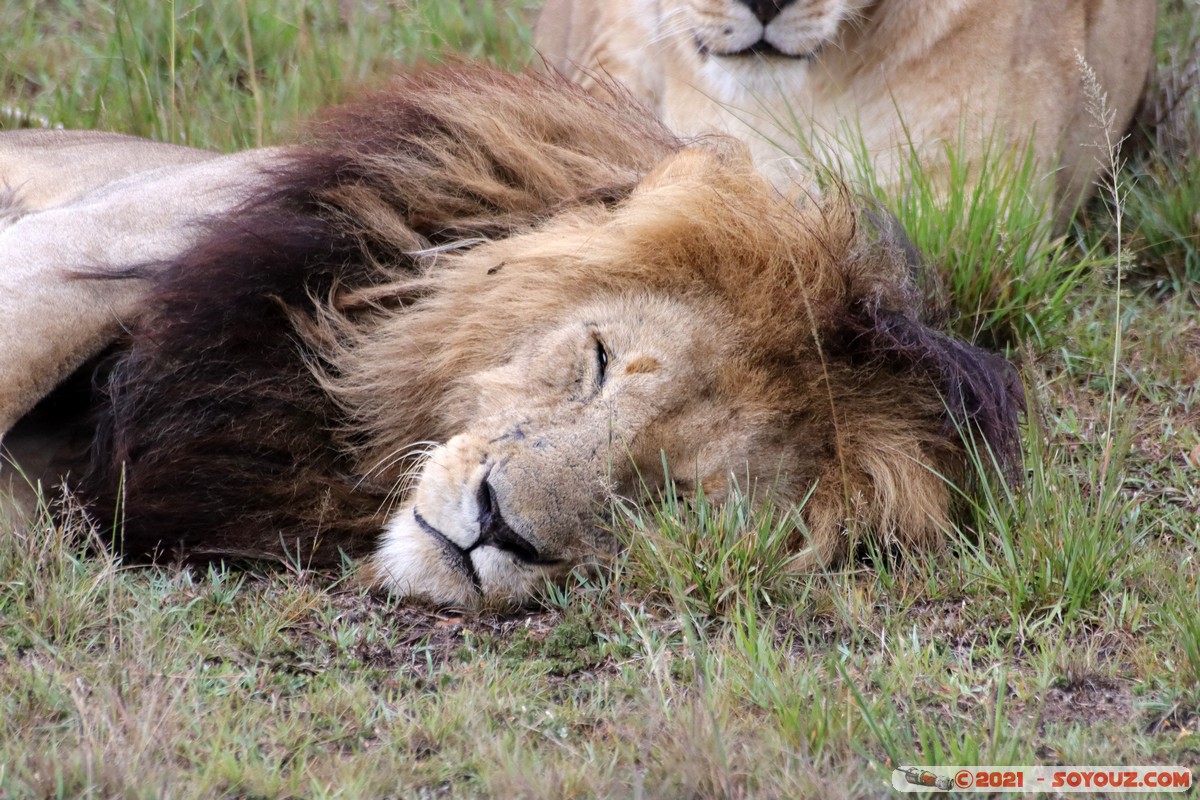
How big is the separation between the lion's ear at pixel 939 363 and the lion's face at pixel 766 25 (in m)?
1.04

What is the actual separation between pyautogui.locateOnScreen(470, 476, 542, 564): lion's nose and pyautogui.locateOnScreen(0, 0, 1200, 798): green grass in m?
0.16

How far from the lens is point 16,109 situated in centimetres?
480

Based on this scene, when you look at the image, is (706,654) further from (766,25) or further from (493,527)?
(766,25)

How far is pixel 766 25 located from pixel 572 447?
4.72 feet

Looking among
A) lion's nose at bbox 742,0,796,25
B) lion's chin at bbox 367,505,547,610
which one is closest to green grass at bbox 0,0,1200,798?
lion's chin at bbox 367,505,547,610

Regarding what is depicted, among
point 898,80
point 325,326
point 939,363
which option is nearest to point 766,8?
point 898,80

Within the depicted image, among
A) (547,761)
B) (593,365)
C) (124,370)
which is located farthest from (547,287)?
(547,761)

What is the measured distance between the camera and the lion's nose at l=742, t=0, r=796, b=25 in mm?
3303

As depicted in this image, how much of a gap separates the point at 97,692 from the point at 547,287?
1.05 m

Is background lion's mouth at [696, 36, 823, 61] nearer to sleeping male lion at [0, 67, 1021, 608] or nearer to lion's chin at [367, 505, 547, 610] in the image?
sleeping male lion at [0, 67, 1021, 608]

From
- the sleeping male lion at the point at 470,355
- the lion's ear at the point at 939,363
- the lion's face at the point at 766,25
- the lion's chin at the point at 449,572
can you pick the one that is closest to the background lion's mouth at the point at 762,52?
the lion's face at the point at 766,25

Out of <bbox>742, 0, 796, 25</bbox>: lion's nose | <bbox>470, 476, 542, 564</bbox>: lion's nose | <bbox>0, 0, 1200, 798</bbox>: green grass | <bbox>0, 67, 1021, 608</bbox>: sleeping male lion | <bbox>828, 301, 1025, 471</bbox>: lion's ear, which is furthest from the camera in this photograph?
<bbox>742, 0, 796, 25</bbox>: lion's nose

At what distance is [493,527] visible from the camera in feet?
7.49

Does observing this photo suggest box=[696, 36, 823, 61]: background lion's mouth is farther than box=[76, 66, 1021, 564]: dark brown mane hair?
Yes
